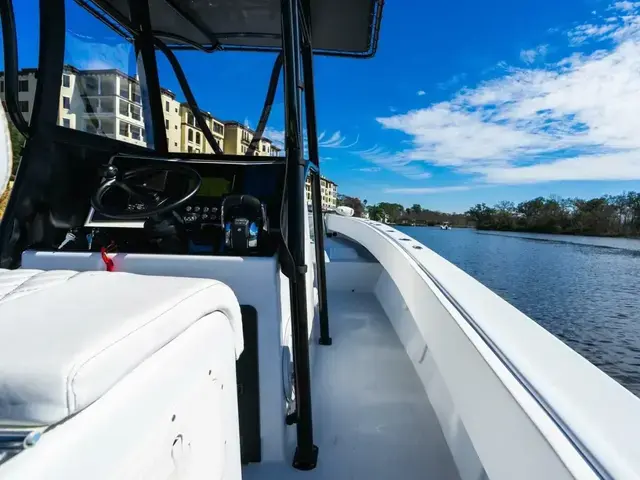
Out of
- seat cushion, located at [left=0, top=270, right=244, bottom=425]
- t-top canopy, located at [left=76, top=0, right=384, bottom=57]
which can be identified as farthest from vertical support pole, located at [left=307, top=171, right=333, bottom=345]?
seat cushion, located at [left=0, top=270, right=244, bottom=425]

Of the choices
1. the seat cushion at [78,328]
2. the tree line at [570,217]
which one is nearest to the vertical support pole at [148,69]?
the seat cushion at [78,328]

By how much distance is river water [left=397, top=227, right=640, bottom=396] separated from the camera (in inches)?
95.0

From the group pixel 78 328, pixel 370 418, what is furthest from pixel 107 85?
pixel 370 418

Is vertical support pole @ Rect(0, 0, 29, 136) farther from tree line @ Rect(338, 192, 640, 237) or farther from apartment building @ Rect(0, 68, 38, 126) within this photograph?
tree line @ Rect(338, 192, 640, 237)

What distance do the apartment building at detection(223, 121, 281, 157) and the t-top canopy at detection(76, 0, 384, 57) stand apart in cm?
39

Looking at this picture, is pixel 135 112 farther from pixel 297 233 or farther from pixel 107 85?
pixel 297 233

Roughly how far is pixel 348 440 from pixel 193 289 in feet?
3.08

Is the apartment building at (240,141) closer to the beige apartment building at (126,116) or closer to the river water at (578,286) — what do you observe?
the beige apartment building at (126,116)

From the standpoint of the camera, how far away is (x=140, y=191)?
4.38 feet

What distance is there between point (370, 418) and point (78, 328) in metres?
1.23

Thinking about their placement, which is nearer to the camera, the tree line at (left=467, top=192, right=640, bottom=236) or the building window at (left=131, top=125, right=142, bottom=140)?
the building window at (left=131, top=125, right=142, bottom=140)

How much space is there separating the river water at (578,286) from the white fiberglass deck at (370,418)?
0.91m

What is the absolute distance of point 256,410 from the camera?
3.72 feet

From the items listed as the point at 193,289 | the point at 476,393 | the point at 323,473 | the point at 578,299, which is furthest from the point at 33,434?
the point at 578,299
